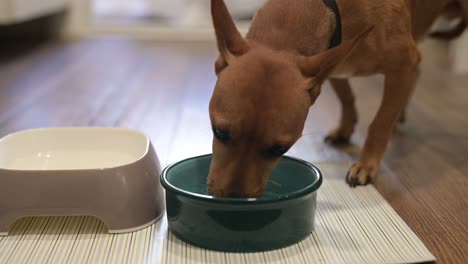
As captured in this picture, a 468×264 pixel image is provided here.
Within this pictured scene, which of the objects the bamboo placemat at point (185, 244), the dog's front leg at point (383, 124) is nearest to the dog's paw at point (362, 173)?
the dog's front leg at point (383, 124)

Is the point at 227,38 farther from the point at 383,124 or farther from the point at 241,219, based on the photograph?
the point at 383,124

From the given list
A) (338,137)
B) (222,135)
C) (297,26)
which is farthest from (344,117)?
(222,135)

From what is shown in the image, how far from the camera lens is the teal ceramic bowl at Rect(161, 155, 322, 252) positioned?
131 cm

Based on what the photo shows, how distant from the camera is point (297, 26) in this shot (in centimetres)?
150

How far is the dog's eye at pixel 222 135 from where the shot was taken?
130cm

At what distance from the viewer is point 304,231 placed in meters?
1.43

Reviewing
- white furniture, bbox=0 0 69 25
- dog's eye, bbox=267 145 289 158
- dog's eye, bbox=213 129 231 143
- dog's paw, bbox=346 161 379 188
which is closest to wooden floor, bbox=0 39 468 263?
dog's paw, bbox=346 161 379 188

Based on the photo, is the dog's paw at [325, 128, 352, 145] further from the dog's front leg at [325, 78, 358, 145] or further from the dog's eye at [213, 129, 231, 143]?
the dog's eye at [213, 129, 231, 143]

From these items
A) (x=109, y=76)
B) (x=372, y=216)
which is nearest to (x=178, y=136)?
(x=372, y=216)

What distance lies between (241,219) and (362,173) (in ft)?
2.19

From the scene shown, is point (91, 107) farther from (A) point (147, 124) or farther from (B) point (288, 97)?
(B) point (288, 97)

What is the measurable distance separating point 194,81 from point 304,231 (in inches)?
82.7

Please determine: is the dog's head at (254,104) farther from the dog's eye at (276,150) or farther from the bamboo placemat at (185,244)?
the bamboo placemat at (185,244)

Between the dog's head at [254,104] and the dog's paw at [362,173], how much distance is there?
1.73 ft
